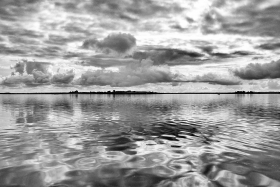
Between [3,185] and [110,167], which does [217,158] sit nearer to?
[110,167]

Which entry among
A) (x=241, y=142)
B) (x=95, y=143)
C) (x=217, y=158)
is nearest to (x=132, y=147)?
(x=95, y=143)

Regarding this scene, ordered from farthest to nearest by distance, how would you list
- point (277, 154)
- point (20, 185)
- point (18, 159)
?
point (277, 154) → point (18, 159) → point (20, 185)

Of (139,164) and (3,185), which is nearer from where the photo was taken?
(3,185)

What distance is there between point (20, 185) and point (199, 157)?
11.1 m

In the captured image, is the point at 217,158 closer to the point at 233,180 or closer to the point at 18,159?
the point at 233,180

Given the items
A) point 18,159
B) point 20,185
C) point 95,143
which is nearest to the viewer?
point 20,185

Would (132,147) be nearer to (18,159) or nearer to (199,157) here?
(199,157)

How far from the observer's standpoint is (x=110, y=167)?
1266 centimetres

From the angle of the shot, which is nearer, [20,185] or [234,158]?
[20,185]

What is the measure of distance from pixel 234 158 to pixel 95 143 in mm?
11536

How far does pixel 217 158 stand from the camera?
571 inches

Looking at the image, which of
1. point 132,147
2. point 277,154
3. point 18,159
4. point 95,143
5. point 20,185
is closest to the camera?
point 20,185

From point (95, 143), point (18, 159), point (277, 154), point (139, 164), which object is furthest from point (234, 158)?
point (18, 159)

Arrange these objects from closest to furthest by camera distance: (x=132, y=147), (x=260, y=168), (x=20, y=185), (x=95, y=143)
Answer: (x=20, y=185), (x=260, y=168), (x=132, y=147), (x=95, y=143)
